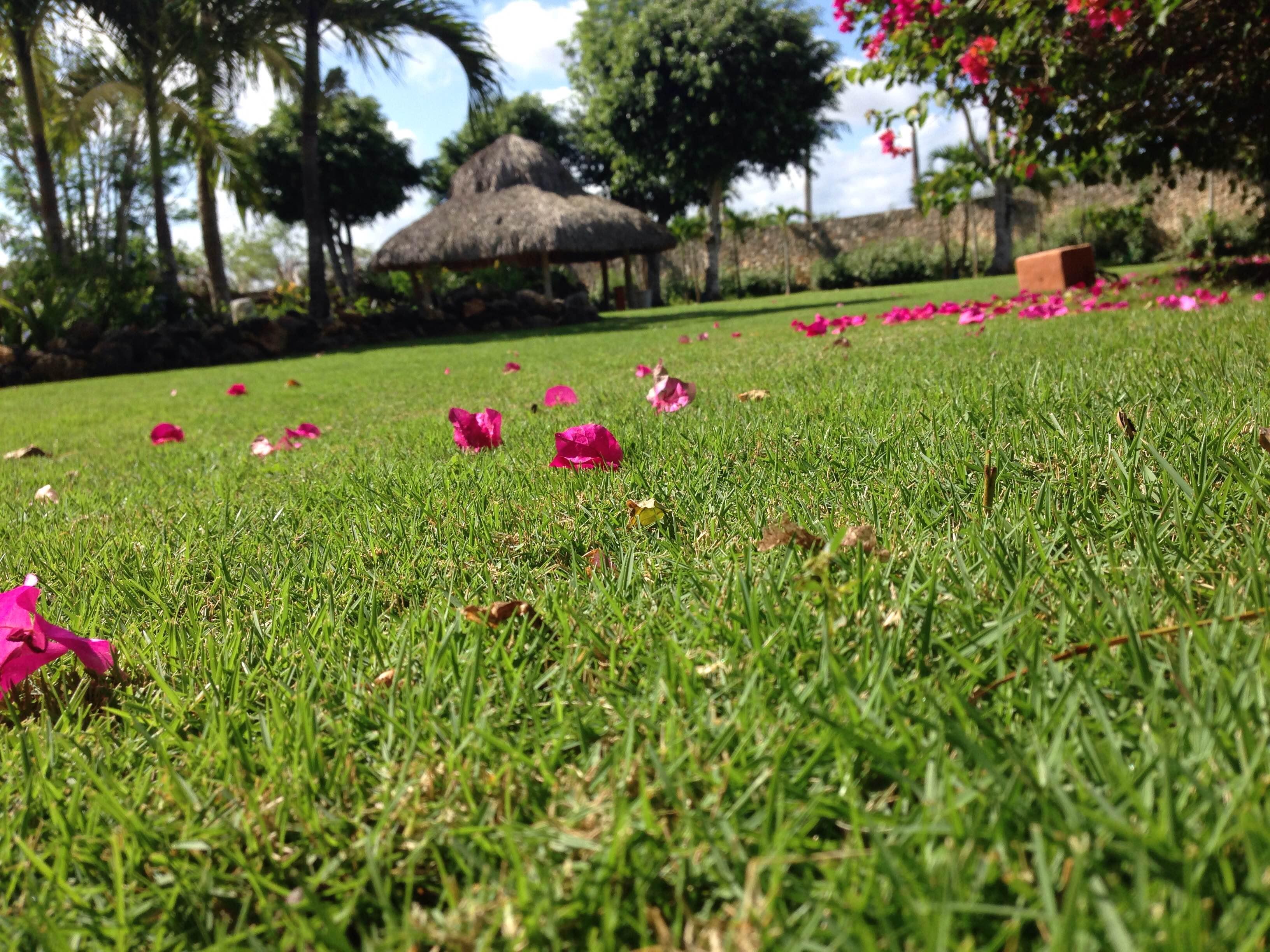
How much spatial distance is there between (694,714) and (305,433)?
9.85ft

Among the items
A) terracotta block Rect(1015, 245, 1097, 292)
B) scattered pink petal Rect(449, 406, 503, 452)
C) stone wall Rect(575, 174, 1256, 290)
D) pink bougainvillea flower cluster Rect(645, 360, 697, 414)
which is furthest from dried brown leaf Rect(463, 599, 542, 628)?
stone wall Rect(575, 174, 1256, 290)

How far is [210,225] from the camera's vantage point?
61.8 ft

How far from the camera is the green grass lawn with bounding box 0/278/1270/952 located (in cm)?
62

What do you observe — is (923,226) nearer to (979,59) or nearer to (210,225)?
(210,225)

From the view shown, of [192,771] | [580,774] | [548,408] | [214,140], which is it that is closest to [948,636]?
[580,774]

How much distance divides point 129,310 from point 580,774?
1715cm

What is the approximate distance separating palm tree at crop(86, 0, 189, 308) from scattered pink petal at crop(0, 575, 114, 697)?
17817mm

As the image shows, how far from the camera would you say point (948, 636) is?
0.96 metres

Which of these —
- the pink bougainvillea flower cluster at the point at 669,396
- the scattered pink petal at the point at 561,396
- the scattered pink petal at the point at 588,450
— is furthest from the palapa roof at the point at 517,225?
the scattered pink petal at the point at 588,450

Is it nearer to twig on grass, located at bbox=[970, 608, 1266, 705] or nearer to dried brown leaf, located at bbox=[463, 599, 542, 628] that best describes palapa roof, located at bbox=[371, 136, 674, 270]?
dried brown leaf, located at bbox=[463, 599, 542, 628]

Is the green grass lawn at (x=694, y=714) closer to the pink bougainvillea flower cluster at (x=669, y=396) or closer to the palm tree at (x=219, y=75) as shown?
the pink bougainvillea flower cluster at (x=669, y=396)

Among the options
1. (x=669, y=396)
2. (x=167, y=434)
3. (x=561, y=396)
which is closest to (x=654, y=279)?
(x=167, y=434)

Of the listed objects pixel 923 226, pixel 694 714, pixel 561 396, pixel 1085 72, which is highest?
pixel 923 226

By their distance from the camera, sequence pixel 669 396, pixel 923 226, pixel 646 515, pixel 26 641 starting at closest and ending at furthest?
pixel 26 641 < pixel 646 515 < pixel 669 396 < pixel 923 226
